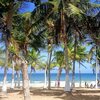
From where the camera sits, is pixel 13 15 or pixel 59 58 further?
pixel 59 58

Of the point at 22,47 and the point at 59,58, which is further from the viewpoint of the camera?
the point at 59,58

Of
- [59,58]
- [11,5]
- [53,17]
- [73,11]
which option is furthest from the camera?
[59,58]

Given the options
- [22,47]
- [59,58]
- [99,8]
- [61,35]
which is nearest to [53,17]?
[61,35]

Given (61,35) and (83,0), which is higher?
(83,0)

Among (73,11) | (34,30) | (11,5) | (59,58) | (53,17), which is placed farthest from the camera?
(59,58)

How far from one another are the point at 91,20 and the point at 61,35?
107 inches

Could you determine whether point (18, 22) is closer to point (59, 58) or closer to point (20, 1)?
point (20, 1)

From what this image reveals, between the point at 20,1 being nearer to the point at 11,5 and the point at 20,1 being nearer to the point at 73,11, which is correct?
the point at 11,5

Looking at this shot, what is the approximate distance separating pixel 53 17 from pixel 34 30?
4.36 meters

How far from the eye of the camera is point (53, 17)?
89.8 feet

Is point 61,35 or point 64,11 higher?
point 64,11

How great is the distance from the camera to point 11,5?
25312 millimetres

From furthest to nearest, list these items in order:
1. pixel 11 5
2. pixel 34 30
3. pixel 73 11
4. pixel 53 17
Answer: pixel 34 30
pixel 53 17
pixel 11 5
pixel 73 11

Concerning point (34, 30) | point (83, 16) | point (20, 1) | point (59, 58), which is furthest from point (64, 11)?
point (59, 58)
